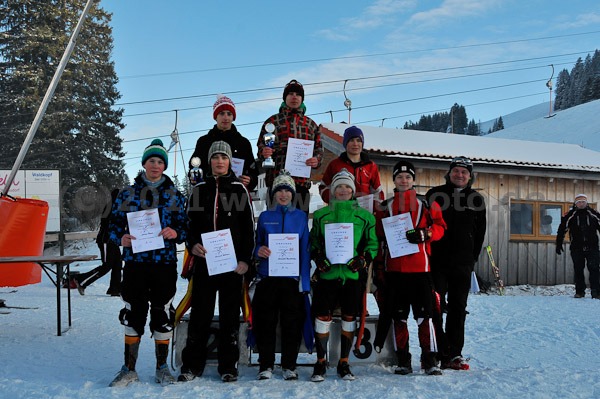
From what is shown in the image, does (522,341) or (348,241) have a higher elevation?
(348,241)

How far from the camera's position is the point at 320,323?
12.2 ft

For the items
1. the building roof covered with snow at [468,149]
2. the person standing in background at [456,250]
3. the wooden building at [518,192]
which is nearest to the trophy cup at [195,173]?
the person standing in background at [456,250]

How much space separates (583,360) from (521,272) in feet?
23.7

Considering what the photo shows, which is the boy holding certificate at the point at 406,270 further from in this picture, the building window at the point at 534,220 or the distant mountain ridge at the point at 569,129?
the distant mountain ridge at the point at 569,129

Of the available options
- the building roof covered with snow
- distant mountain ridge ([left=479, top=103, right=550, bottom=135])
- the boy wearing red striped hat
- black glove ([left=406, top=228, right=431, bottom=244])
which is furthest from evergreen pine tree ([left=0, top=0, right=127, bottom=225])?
distant mountain ridge ([left=479, top=103, right=550, bottom=135])

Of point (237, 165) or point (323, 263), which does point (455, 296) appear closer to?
point (323, 263)

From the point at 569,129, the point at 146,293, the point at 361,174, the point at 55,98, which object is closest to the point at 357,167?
the point at 361,174

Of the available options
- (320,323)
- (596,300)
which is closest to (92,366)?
(320,323)

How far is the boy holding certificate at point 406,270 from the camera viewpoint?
3781mm

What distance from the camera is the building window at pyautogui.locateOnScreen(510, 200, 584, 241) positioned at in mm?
11367

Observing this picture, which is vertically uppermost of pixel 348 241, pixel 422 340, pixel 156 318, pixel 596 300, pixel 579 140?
pixel 579 140

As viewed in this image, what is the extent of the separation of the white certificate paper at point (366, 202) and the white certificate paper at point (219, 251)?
1.32 metres

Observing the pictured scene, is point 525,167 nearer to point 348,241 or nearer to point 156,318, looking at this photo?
point 348,241

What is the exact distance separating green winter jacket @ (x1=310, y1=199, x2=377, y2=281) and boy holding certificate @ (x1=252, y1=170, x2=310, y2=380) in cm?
14
